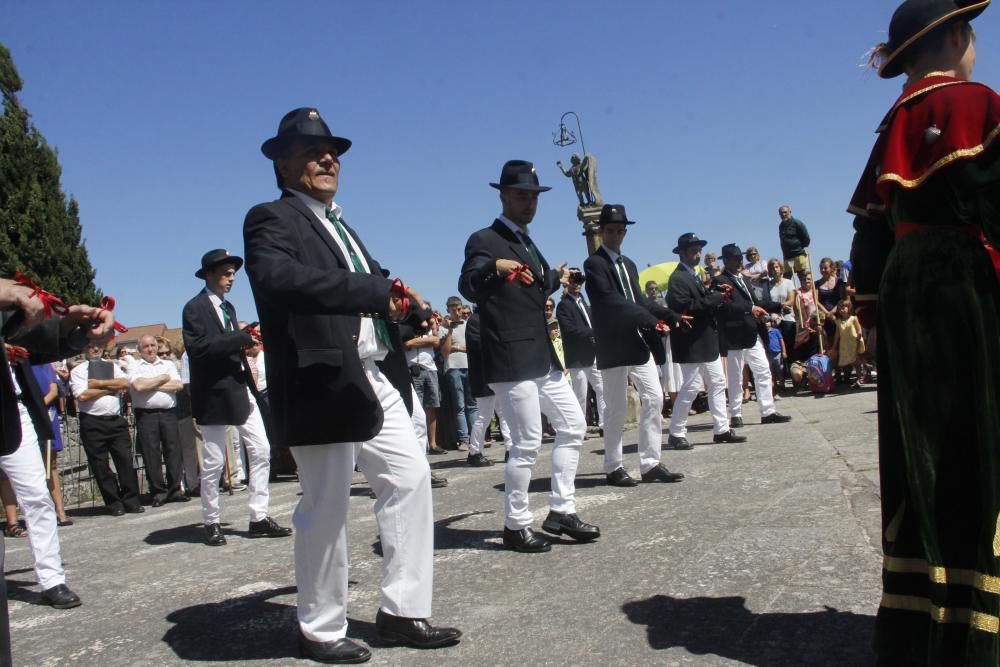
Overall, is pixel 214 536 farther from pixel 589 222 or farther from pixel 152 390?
pixel 589 222

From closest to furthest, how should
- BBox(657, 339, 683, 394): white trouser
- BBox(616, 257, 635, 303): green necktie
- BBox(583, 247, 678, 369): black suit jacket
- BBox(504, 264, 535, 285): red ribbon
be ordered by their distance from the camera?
BBox(504, 264, 535, 285): red ribbon, BBox(583, 247, 678, 369): black suit jacket, BBox(616, 257, 635, 303): green necktie, BBox(657, 339, 683, 394): white trouser

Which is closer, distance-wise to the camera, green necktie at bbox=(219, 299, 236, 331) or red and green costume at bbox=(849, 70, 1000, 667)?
red and green costume at bbox=(849, 70, 1000, 667)

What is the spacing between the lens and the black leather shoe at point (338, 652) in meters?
3.49

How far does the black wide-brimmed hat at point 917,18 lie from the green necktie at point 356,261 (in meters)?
2.25

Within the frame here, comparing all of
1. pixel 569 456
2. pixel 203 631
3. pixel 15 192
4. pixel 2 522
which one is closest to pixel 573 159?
pixel 15 192

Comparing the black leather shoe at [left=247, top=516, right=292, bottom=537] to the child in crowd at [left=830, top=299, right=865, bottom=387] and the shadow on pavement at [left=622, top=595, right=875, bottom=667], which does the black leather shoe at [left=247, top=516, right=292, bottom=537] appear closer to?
the shadow on pavement at [left=622, top=595, right=875, bottom=667]

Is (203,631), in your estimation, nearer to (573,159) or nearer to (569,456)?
(569,456)

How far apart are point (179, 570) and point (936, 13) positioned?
5.28m

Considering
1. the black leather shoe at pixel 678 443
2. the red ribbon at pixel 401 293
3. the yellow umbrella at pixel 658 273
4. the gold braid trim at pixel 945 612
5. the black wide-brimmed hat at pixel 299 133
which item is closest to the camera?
the gold braid trim at pixel 945 612

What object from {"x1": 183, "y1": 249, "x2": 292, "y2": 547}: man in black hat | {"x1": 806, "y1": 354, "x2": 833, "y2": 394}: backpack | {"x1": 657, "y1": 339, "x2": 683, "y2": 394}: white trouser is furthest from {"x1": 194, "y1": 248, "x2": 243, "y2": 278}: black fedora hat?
{"x1": 806, "y1": 354, "x2": 833, "y2": 394}: backpack

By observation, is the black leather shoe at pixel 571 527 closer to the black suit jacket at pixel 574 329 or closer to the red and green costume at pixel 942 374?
the red and green costume at pixel 942 374

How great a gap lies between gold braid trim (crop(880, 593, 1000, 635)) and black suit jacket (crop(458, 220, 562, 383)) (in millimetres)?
2913

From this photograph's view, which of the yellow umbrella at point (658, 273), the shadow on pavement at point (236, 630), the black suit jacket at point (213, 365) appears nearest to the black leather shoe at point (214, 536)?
the black suit jacket at point (213, 365)

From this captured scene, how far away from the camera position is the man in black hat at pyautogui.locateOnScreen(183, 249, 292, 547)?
6953mm
